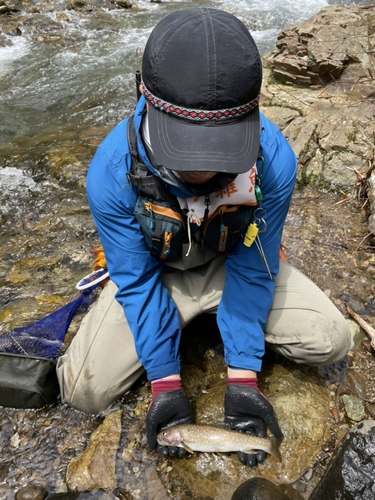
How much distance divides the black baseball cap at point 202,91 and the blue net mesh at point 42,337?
1.89m

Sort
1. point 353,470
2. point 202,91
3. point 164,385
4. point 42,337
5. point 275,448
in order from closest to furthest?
point 202,91 → point 353,470 → point 275,448 → point 164,385 → point 42,337

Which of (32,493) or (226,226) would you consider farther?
(226,226)

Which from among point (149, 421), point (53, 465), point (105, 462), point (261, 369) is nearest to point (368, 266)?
point (261, 369)

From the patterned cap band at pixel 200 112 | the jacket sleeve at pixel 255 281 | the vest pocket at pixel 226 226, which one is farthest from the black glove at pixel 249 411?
the patterned cap band at pixel 200 112

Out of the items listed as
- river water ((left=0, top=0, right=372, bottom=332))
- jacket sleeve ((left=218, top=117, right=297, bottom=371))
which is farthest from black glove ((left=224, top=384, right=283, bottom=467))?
river water ((left=0, top=0, right=372, bottom=332))

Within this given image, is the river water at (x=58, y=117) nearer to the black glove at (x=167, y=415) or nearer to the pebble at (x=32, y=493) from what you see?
the pebble at (x=32, y=493)

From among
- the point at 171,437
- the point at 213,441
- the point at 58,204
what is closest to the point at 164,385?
the point at 171,437

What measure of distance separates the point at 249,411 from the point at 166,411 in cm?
52

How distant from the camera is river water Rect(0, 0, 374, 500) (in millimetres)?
3754

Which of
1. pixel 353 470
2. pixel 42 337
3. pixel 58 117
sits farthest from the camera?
pixel 58 117

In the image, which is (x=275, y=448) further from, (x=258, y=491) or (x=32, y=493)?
(x=32, y=493)

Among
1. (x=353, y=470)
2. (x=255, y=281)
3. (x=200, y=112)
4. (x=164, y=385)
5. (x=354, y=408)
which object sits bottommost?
(x=354, y=408)

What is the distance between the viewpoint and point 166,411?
2758 millimetres

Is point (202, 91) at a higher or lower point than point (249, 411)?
higher
